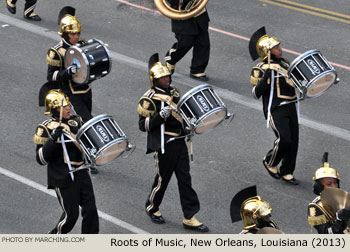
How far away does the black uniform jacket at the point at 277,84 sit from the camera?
12352 mm

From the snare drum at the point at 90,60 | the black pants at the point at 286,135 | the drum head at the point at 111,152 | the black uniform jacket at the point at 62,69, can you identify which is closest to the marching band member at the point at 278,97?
the black pants at the point at 286,135

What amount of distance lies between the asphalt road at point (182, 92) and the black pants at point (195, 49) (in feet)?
0.92

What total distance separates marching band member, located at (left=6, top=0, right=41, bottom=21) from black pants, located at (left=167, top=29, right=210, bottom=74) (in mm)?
3068

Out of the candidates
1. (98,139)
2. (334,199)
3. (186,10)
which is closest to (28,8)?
(186,10)

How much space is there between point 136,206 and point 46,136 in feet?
6.17

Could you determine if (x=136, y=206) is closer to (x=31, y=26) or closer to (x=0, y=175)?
(x=0, y=175)

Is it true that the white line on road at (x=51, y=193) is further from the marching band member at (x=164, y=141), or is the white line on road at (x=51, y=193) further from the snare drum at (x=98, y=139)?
the snare drum at (x=98, y=139)

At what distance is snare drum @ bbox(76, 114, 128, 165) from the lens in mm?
10531

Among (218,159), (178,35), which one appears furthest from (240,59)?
(218,159)

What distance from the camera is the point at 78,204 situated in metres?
11.0

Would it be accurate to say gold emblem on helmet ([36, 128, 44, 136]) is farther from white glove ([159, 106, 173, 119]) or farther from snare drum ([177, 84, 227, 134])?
snare drum ([177, 84, 227, 134])

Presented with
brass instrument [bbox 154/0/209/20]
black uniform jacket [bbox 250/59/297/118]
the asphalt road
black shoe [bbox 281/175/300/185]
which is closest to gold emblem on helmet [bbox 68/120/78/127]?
the asphalt road

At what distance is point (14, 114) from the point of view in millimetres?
14359

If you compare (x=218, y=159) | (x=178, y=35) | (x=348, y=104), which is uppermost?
(x=178, y=35)
